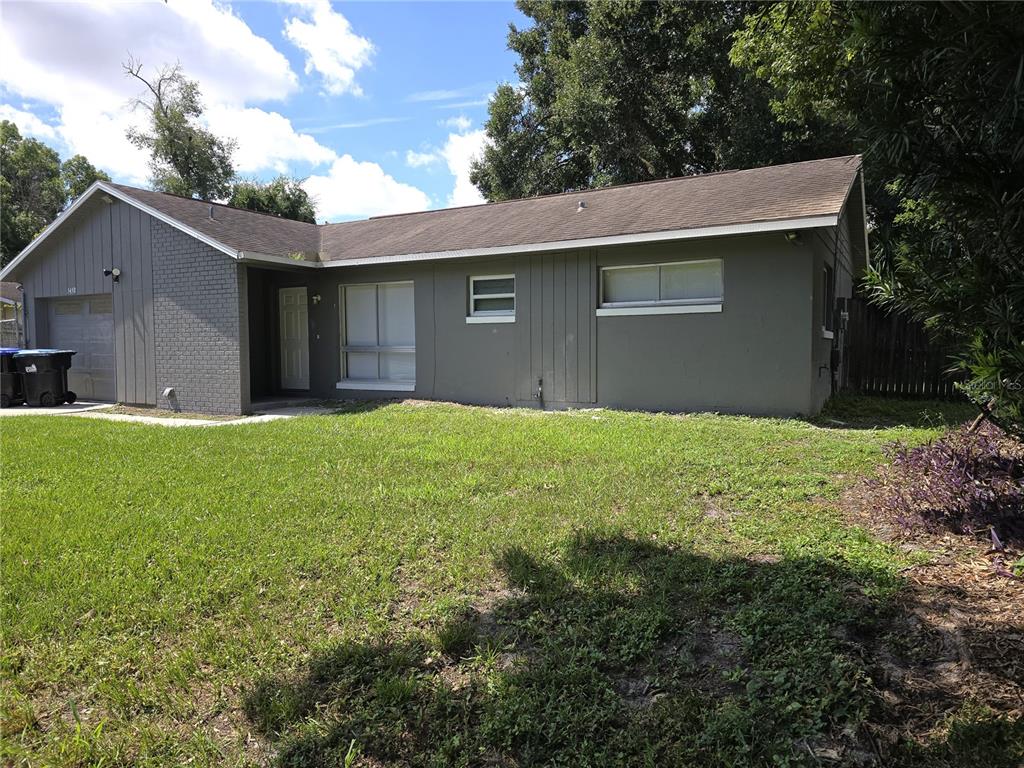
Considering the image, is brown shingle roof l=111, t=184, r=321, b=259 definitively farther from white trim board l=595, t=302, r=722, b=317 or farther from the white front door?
white trim board l=595, t=302, r=722, b=317

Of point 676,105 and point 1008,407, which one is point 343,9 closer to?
point 1008,407

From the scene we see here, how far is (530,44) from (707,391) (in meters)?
20.0

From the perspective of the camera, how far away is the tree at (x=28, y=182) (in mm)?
36188

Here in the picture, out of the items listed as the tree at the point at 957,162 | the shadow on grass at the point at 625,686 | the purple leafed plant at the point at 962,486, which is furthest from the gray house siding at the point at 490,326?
the shadow on grass at the point at 625,686

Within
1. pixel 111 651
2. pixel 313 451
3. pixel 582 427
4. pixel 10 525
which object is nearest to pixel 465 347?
pixel 582 427

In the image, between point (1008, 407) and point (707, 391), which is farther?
point (707, 391)

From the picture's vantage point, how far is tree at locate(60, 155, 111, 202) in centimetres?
3969

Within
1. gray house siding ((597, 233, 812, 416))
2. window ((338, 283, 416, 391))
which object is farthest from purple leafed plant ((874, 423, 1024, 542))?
window ((338, 283, 416, 391))

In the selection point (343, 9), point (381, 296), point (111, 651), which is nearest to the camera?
point (111, 651)

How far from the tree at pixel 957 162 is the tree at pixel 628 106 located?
14.7m

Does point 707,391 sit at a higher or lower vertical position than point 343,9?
lower

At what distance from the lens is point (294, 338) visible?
13477mm

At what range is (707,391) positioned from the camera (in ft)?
31.2

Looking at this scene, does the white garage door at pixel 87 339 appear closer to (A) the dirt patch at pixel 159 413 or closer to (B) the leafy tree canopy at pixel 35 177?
(A) the dirt patch at pixel 159 413
